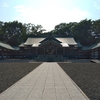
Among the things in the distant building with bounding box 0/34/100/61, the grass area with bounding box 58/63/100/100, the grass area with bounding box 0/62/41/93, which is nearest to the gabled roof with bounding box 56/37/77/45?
the distant building with bounding box 0/34/100/61

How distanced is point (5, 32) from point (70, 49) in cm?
3449

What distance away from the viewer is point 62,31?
207 ft

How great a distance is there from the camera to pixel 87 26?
56469 mm

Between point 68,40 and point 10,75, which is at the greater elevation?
point 68,40

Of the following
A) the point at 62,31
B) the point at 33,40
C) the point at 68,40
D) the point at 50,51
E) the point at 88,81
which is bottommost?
the point at 88,81

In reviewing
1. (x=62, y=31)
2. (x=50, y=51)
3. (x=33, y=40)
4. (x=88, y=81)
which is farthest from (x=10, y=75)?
(x=62, y=31)

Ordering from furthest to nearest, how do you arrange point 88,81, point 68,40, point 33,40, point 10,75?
point 33,40
point 68,40
point 10,75
point 88,81

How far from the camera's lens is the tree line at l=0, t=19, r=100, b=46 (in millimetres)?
53781

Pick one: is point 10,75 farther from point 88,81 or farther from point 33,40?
point 33,40

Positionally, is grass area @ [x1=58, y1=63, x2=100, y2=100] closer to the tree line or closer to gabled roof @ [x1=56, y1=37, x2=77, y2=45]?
gabled roof @ [x1=56, y1=37, x2=77, y2=45]

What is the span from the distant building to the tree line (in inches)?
425

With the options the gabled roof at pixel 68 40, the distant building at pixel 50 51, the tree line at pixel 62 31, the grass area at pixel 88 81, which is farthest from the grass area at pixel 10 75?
the tree line at pixel 62 31

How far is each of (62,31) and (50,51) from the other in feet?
96.5

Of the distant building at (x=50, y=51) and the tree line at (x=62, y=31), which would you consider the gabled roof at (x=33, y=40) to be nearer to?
the distant building at (x=50, y=51)
